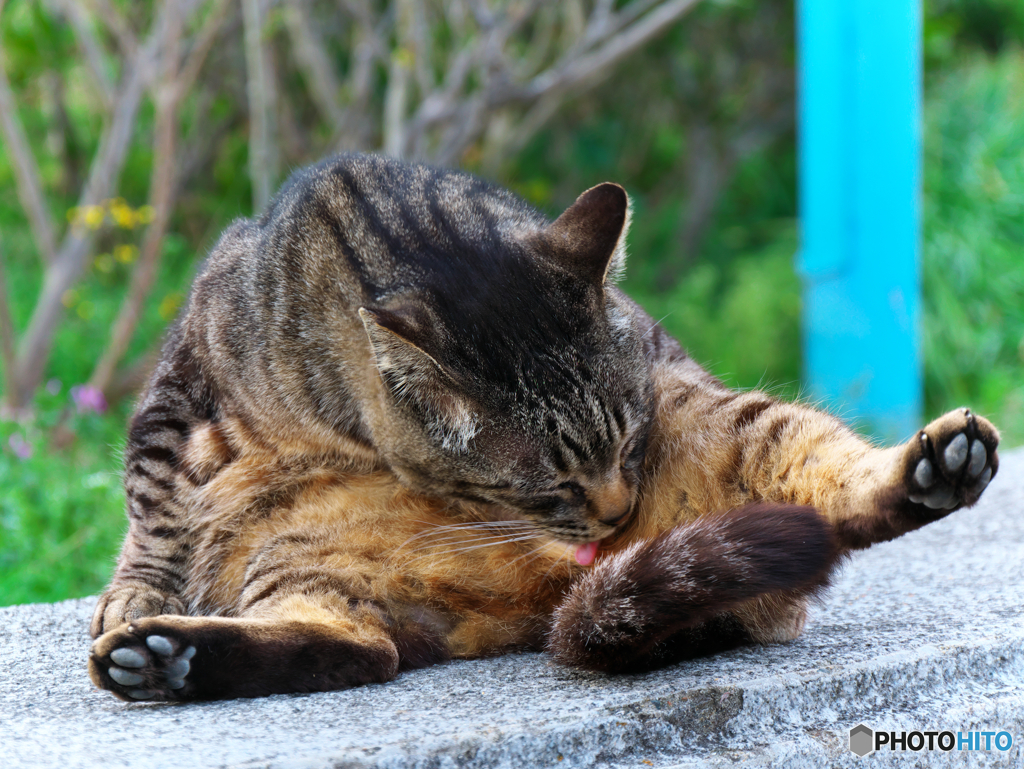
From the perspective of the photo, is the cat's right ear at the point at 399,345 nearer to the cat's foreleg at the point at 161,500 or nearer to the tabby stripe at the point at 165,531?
the cat's foreleg at the point at 161,500

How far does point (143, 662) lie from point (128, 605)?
1.67 ft

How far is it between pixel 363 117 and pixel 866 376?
9.09 ft

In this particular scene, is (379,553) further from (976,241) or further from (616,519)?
(976,241)

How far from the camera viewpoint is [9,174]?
23.4 feet

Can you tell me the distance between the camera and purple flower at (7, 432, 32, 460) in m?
3.63

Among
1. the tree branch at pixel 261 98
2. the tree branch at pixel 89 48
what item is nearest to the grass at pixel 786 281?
the tree branch at pixel 261 98

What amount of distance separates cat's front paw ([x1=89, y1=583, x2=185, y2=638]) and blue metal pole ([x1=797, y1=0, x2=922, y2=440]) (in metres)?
3.18

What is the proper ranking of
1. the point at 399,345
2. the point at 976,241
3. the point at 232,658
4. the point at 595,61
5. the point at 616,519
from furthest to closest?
the point at 976,241 < the point at 595,61 < the point at 616,519 < the point at 399,345 < the point at 232,658

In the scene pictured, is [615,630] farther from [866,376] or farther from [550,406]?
[866,376]

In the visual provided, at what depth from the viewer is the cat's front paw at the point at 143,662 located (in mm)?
1479

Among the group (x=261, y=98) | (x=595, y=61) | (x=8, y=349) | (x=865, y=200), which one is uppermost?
(x=595, y=61)

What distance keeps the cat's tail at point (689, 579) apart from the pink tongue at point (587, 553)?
0.40m

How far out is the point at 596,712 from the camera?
4.68 ft

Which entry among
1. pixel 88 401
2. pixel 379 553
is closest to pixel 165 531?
pixel 379 553
